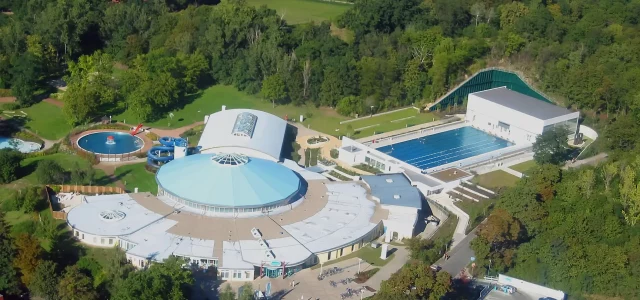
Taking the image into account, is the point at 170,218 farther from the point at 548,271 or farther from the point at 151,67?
the point at 151,67

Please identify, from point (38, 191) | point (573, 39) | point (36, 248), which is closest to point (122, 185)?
point (38, 191)

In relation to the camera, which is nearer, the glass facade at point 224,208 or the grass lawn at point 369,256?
the grass lawn at point 369,256

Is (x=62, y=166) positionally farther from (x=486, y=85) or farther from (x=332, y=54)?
(x=486, y=85)

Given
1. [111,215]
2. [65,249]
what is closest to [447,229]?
[111,215]

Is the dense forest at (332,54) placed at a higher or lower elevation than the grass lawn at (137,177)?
higher

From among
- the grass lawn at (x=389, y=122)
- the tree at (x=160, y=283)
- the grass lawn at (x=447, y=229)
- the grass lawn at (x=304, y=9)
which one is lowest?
the grass lawn at (x=447, y=229)

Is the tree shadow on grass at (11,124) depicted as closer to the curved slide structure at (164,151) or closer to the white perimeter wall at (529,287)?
the curved slide structure at (164,151)

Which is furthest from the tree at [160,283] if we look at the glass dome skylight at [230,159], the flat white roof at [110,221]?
the glass dome skylight at [230,159]

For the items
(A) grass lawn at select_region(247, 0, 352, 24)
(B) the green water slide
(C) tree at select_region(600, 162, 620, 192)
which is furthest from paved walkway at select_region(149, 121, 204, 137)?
(C) tree at select_region(600, 162, 620, 192)
